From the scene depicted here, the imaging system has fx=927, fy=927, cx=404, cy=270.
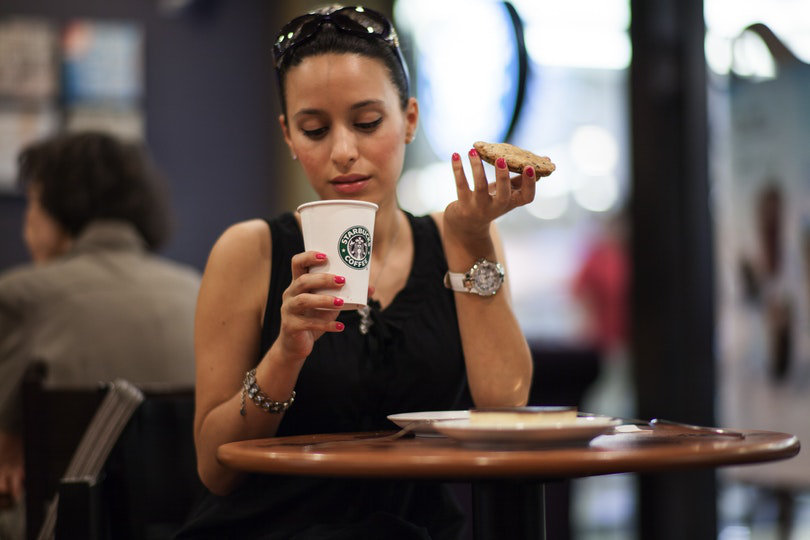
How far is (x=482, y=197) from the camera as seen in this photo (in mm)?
1462

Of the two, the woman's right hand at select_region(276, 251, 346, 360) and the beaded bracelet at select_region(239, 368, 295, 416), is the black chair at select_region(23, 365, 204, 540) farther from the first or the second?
the woman's right hand at select_region(276, 251, 346, 360)

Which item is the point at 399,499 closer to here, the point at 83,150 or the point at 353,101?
the point at 353,101

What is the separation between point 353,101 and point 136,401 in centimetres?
75

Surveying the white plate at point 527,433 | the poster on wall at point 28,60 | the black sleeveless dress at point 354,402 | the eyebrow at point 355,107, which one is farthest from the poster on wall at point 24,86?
the white plate at point 527,433

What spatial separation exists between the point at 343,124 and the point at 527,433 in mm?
734

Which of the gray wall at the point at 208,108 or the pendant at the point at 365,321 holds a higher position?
the gray wall at the point at 208,108

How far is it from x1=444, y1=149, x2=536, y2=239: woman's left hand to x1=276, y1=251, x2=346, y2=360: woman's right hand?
0.29 metres

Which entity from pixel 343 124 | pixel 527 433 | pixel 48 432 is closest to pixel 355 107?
pixel 343 124

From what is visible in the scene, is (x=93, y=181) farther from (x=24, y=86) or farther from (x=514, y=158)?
(x=24, y=86)

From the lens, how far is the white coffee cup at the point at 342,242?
130 cm

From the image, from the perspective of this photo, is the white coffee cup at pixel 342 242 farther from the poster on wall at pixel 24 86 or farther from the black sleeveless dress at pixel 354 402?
the poster on wall at pixel 24 86

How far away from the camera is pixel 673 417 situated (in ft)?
10.7

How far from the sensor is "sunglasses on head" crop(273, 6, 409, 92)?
169cm

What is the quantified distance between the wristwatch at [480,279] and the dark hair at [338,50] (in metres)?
0.36
